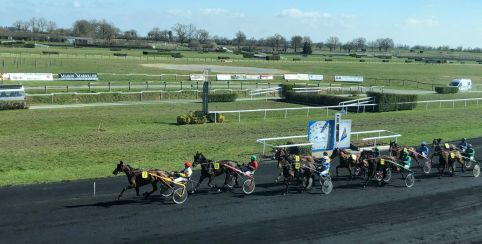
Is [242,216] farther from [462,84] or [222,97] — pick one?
[462,84]

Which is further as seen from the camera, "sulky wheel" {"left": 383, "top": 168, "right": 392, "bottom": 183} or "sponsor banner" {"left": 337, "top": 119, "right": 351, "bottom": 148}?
"sponsor banner" {"left": 337, "top": 119, "right": 351, "bottom": 148}

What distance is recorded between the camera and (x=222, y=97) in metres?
40.3

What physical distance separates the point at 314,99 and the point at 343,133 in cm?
1998

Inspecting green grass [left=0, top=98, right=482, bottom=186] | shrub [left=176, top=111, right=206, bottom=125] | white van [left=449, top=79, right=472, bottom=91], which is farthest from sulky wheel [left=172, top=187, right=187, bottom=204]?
white van [left=449, top=79, right=472, bottom=91]

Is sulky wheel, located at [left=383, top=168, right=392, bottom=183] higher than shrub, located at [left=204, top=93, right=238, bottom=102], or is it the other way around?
shrub, located at [left=204, top=93, right=238, bottom=102]

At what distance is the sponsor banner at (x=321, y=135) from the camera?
819 inches

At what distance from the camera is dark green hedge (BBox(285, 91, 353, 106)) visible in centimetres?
3970

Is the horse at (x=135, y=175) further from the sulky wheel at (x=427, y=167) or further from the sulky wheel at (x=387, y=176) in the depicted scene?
the sulky wheel at (x=427, y=167)

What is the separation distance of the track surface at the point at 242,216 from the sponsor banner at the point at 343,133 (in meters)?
5.12

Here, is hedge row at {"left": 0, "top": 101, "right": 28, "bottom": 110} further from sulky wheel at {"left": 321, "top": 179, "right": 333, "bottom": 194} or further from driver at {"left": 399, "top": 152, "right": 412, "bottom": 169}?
driver at {"left": 399, "top": 152, "right": 412, "bottom": 169}

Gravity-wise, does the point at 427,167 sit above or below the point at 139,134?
below

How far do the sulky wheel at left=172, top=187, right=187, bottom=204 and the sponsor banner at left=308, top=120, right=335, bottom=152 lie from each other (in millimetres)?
8246

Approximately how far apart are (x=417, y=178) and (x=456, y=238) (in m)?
6.24

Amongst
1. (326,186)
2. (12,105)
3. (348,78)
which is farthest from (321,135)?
(348,78)
